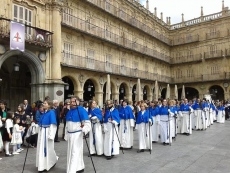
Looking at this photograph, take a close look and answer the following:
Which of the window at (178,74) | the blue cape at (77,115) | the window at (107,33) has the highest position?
the window at (107,33)

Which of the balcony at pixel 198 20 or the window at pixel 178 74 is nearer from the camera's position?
the balcony at pixel 198 20

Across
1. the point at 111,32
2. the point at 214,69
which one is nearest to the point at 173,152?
the point at 111,32

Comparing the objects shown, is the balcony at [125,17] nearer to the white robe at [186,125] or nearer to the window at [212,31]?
the window at [212,31]

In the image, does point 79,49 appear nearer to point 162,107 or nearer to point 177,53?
point 162,107

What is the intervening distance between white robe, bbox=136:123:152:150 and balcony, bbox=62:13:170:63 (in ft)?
45.2

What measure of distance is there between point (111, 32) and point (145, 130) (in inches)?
778

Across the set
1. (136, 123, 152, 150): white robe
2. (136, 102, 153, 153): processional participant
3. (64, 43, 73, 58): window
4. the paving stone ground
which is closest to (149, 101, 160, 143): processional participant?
the paving stone ground

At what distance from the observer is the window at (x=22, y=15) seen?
54.7 ft

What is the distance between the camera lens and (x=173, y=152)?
29.2ft

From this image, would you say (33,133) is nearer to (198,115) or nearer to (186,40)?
(198,115)

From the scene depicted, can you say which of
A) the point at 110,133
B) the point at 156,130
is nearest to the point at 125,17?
the point at 156,130

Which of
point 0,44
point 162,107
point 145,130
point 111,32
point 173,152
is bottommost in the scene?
point 173,152

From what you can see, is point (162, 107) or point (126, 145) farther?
point (162, 107)

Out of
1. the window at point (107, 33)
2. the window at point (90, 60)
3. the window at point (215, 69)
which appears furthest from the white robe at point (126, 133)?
the window at point (215, 69)
